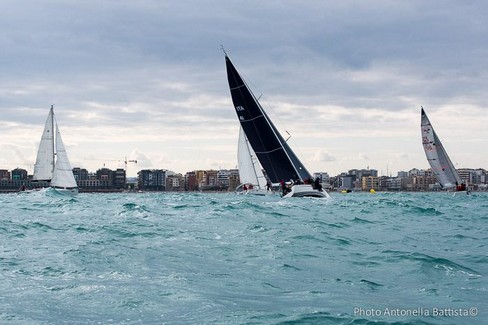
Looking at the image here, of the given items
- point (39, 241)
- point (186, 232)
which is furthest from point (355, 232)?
point (39, 241)

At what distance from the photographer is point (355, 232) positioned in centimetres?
2328

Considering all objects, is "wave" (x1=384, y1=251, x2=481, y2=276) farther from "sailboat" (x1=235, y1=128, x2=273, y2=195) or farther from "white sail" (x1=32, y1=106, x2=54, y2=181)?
"white sail" (x1=32, y1=106, x2=54, y2=181)

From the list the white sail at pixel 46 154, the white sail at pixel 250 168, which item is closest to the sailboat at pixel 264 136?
the white sail at pixel 250 168

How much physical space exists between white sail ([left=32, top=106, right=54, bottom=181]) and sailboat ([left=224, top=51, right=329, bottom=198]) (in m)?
45.6

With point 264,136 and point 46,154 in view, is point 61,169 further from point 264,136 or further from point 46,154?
point 264,136

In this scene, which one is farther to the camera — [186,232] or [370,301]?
[186,232]

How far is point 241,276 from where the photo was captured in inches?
517

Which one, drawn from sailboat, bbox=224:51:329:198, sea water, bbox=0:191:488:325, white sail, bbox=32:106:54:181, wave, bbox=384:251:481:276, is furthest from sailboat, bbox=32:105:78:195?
wave, bbox=384:251:481:276

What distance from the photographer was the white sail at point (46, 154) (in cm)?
9175

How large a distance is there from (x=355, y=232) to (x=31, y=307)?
50.2 feet

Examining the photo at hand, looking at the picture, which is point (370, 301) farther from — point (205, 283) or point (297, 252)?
point (297, 252)

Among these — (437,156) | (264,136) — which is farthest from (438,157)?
(264,136)

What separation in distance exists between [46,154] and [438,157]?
65.0 meters

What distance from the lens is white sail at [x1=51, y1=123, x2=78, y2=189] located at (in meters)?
91.5
